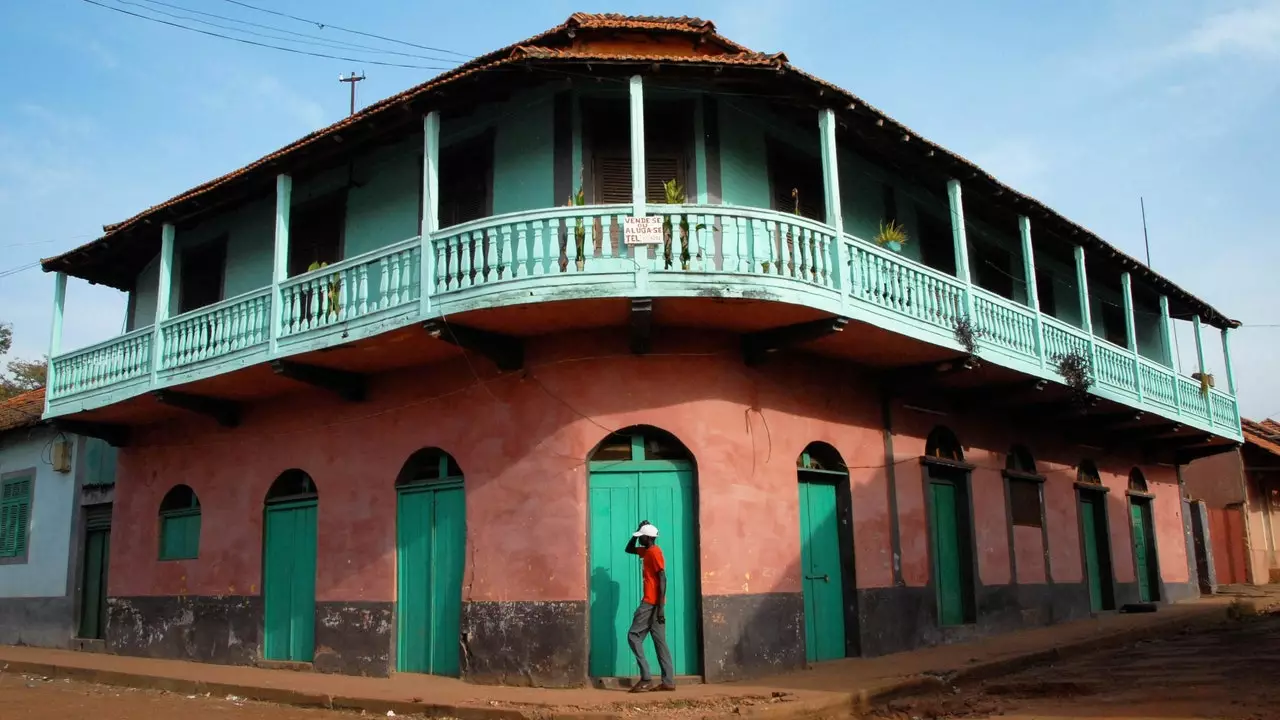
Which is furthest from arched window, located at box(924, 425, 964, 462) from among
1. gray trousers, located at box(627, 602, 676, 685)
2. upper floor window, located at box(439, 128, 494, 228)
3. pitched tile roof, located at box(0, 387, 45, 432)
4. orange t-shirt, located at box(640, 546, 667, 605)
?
pitched tile roof, located at box(0, 387, 45, 432)

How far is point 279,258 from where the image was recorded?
509 inches

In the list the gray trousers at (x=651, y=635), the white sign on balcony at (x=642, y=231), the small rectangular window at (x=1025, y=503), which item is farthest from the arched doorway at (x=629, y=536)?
the small rectangular window at (x=1025, y=503)

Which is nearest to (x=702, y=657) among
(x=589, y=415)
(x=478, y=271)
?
(x=589, y=415)

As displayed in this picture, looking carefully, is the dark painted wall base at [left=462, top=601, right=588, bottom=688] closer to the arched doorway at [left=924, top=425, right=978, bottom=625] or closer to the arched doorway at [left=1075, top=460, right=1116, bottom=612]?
the arched doorway at [left=924, top=425, right=978, bottom=625]

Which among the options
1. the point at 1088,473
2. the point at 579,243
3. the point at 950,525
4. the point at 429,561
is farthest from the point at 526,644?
the point at 1088,473

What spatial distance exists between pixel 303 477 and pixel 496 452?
13.2 feet

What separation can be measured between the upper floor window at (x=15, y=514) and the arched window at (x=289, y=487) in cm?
747

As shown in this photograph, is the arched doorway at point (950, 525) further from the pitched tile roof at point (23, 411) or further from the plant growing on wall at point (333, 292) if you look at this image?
the pitched tile roof at point (23, 411)

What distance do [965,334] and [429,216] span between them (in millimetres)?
6584

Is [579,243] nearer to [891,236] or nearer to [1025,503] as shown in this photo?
[891,236]

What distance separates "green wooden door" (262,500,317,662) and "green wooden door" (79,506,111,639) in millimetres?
4900

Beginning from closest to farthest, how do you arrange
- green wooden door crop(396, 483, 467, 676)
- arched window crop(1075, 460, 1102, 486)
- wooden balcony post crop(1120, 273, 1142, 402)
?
green wooden door crop(396, 483, 467, 676)
wooden balcony post crop(1120, 273, 1142, 402)
arched window crop(1075, 460, 1102, 486)

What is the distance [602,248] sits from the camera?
10578 mm

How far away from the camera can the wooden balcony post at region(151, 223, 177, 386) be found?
14398 millimetres
